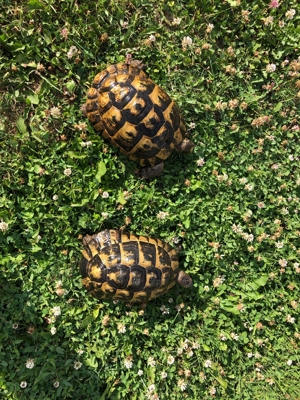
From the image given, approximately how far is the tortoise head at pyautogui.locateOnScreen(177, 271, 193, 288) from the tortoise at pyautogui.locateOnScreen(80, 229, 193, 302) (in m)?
0.11

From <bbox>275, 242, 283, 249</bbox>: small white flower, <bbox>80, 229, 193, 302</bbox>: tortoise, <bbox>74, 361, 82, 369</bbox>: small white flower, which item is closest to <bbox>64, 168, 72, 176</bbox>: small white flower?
<bbox>80, 229, 193, 302</bbox>: tortoise

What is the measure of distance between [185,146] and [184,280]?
1869mm

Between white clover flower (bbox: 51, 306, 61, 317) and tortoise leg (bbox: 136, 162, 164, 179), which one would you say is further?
tortoise leg (bbox: 136, 162, 164, 179)

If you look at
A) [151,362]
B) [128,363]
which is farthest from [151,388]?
→ [128,363]

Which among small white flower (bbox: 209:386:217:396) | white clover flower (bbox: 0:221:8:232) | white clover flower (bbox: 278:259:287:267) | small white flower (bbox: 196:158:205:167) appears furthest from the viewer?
white clover flower (bbox: 278:259:287:267)

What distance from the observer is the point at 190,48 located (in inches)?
194

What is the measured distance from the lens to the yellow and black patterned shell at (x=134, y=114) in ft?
13.8

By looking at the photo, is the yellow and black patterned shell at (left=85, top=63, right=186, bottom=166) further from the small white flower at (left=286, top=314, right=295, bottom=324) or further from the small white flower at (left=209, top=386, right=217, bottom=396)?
the small white flower at (left=209, top=386, right=217, bottom=396)

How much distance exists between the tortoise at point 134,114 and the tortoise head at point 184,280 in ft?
5.24

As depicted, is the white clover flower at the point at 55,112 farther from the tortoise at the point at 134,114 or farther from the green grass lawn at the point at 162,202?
the tortoise at the point at 134,114

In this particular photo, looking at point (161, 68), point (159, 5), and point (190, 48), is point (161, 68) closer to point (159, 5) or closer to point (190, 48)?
point (190, 48)

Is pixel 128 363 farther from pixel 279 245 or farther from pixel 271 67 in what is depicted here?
pixel 271 67

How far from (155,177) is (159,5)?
250 centimetres

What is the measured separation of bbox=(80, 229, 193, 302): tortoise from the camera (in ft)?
13.9
